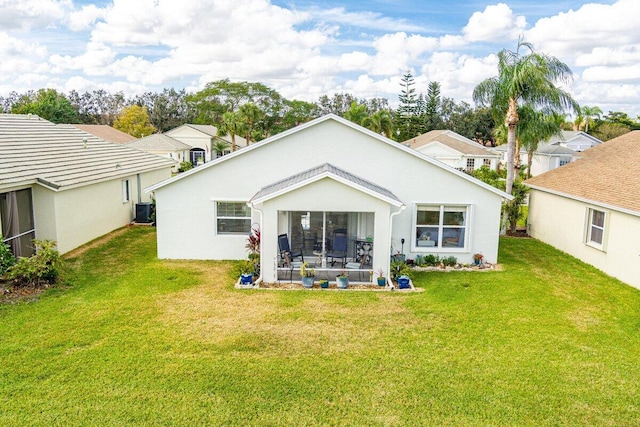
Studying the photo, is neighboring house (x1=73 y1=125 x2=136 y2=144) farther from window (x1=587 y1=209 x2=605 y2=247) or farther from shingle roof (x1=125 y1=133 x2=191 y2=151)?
window (x1=587 y1=209 x2=605 y2=247)

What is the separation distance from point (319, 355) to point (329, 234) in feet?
22.2

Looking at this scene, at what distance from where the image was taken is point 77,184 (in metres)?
17.0

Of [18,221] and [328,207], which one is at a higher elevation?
[328,207]

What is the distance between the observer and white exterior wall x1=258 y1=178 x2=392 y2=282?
44.9 feet

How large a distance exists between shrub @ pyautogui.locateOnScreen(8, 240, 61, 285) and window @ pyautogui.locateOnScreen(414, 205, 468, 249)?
11217 millimetres

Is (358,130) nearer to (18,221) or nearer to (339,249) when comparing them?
(339,249)

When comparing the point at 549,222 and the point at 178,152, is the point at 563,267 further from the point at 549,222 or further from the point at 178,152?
the point at 178,152

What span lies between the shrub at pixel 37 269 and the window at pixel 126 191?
1016 cm

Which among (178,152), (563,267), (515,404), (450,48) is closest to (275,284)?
(515,404)

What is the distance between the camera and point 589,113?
2621 inches

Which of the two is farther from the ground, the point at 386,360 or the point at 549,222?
the point at 549,222

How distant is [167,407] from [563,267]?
1404 cm

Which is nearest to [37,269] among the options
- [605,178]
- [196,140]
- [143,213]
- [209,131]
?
[143,213]

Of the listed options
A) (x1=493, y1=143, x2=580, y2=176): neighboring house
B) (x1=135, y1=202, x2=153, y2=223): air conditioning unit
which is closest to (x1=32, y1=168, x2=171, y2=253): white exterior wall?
(x1=135, y1=202, x2=153, y2=223): air conditioning unit
